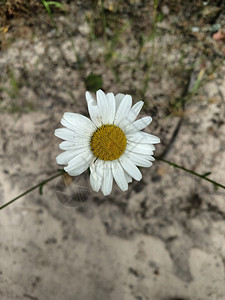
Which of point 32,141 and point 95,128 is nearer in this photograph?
point 95,128

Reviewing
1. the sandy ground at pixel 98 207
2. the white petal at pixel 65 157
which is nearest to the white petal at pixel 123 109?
the white petal at pixel 65 157

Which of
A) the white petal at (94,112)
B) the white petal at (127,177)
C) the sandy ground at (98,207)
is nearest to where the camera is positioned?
the white petal at (94,112)

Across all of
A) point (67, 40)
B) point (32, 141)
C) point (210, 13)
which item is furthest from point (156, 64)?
Result: point (32, 141)

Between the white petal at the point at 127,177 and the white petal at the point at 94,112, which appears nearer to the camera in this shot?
the white petal at the point at 94,112

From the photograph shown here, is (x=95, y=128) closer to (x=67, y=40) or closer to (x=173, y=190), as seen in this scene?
(x=173, y=190)

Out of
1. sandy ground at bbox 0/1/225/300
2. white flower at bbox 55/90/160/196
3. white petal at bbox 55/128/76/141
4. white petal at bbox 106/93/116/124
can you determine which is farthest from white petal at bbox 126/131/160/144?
sandy ground at bbox 0/1/225/300

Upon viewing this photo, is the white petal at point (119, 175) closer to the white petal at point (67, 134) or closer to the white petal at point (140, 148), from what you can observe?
the white petal at point (140, 148)

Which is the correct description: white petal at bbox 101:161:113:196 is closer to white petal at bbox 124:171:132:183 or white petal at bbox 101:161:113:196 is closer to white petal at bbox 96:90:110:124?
white petal at bbox 124:171:132:183
